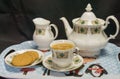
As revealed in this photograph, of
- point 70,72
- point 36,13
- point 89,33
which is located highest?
point 36,13

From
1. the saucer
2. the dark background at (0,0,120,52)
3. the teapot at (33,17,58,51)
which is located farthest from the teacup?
the dark background at (0,0,120,52)

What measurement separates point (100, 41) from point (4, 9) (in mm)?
547

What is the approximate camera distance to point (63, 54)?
781 millimetres

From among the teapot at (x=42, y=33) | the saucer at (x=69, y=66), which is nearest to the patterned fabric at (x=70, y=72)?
the saucer at (x=69, y=66)

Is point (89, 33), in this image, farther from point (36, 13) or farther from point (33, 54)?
point (36, 13)

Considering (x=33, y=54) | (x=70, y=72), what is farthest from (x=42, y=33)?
(x=70, y=72)

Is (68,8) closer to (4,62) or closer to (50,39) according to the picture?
(50,39)

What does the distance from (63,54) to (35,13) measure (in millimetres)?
454

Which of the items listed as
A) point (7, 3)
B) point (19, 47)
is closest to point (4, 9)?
point (7, 3)

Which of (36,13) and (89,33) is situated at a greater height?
(36,13)

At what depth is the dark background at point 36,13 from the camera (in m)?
1.13

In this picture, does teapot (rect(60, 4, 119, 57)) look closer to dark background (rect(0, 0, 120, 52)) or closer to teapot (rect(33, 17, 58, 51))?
teapot (rect(33, 17, 58, 51))

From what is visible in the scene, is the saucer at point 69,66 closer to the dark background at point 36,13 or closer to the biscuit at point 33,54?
the biscuit at point 33,54

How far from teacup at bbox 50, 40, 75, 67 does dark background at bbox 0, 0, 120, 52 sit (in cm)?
35
